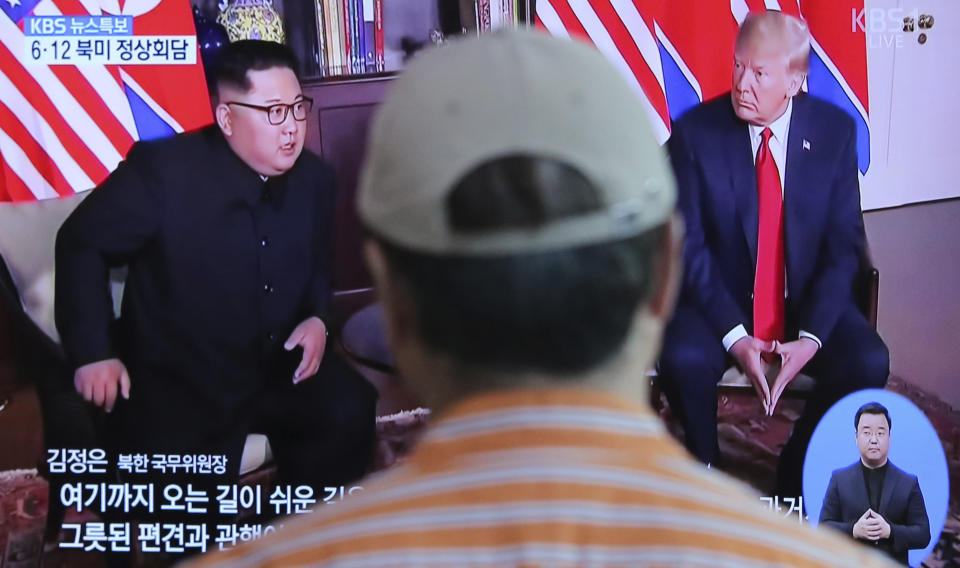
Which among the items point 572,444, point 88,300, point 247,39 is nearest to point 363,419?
Result: point 88,300

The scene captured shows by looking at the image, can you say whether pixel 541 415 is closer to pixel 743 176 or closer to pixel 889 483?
pixel 743 176

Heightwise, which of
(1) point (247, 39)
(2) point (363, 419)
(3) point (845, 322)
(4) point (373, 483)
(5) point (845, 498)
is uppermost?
(1) point (247, 39)

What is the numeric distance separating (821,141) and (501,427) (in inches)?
54.3

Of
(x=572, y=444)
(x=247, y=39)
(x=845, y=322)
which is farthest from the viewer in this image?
(x=845, y=322)

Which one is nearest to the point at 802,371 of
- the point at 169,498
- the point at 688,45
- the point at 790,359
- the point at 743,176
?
the point at 790,359

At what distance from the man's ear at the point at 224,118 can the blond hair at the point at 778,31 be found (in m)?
0.88

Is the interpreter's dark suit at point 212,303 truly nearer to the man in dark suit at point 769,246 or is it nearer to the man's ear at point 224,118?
the man's ear at point 224,118

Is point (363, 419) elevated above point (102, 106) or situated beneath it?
situated beneath

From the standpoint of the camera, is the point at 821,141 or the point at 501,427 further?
the point at 821,141

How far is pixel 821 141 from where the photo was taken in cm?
176

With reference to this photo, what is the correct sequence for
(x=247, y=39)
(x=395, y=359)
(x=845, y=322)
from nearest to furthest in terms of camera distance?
(x=395, y=359), (x=247, y=39), (x=845, y=322)

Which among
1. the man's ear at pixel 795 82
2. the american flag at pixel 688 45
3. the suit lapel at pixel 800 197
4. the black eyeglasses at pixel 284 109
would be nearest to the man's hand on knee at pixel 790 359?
the suit lapel at pixel 800 197

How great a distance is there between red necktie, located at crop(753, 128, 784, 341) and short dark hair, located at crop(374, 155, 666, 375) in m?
1.23

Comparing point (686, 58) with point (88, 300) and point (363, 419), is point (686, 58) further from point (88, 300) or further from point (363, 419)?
point (88, 300)
